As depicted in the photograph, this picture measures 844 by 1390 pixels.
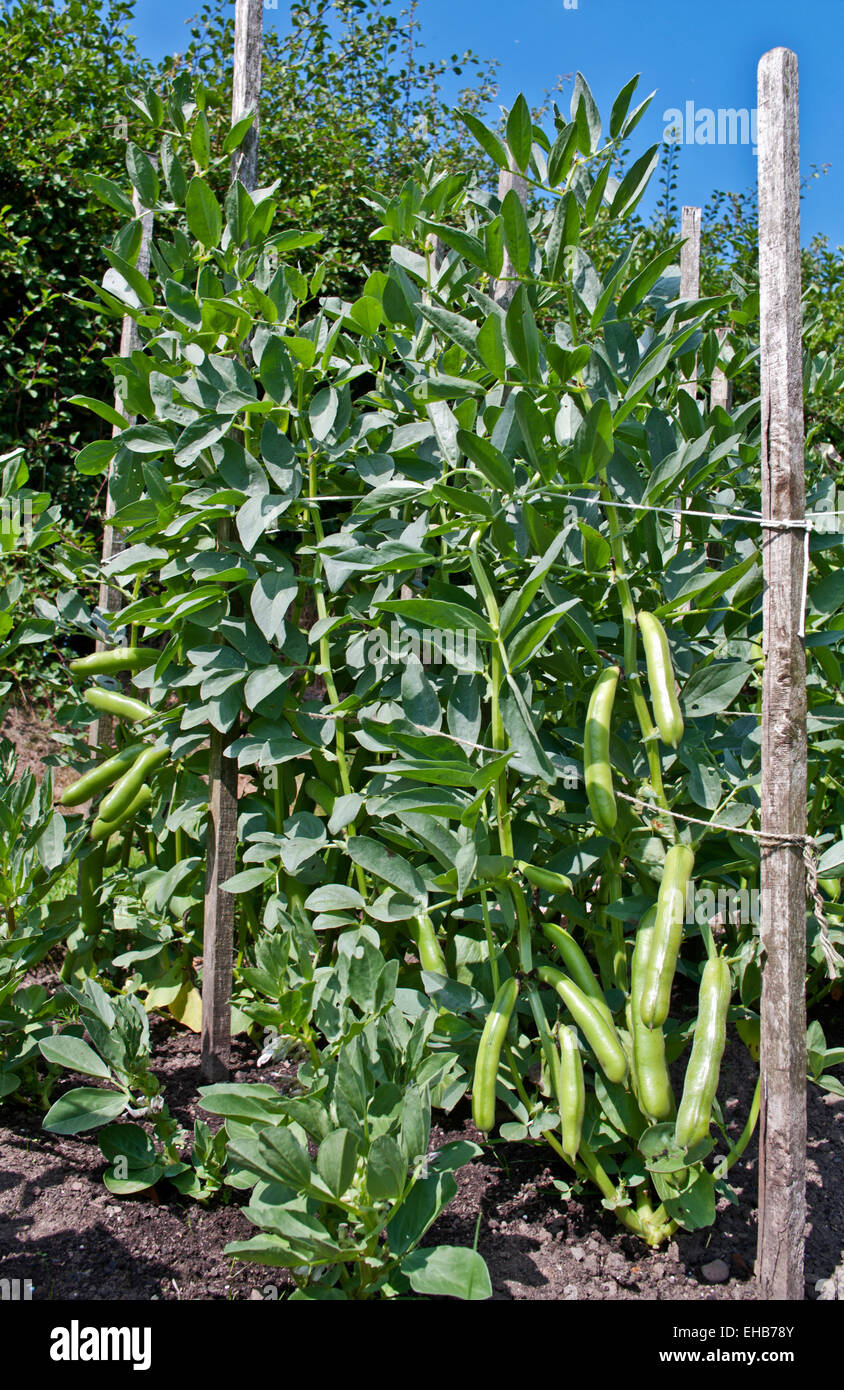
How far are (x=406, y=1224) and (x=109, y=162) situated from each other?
220 inches

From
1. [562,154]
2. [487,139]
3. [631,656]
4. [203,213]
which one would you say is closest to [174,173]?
[203,213]

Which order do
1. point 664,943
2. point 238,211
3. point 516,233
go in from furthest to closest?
point 238,211 → point 516,233 → point 664,943

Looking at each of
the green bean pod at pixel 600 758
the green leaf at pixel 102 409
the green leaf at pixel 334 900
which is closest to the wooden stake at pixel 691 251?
the green leaf at pixel 102 409

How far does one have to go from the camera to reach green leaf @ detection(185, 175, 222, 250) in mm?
2148

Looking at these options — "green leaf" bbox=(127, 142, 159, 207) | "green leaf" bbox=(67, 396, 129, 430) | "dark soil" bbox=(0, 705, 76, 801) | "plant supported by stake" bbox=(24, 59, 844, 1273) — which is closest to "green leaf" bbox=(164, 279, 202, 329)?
"plant supported by stake" bbox=(24, 59, 844, 1273)

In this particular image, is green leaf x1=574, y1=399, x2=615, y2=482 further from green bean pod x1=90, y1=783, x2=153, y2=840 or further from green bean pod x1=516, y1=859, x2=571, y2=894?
green bean pod x1=90, y1=783, x2=153, y2=840

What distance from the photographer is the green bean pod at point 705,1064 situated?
1508mm

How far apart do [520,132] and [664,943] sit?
4.56ft

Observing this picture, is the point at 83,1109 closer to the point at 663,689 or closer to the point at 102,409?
the point at 663,689

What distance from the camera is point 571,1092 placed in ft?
5.25

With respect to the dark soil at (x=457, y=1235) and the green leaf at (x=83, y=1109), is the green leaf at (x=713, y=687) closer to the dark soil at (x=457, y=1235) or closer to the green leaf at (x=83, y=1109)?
the dark soil at (x=457, y=1235)

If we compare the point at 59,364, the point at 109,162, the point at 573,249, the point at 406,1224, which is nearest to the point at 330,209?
the point at 109,162

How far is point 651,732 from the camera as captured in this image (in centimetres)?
164

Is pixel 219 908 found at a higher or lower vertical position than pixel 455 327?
lower
